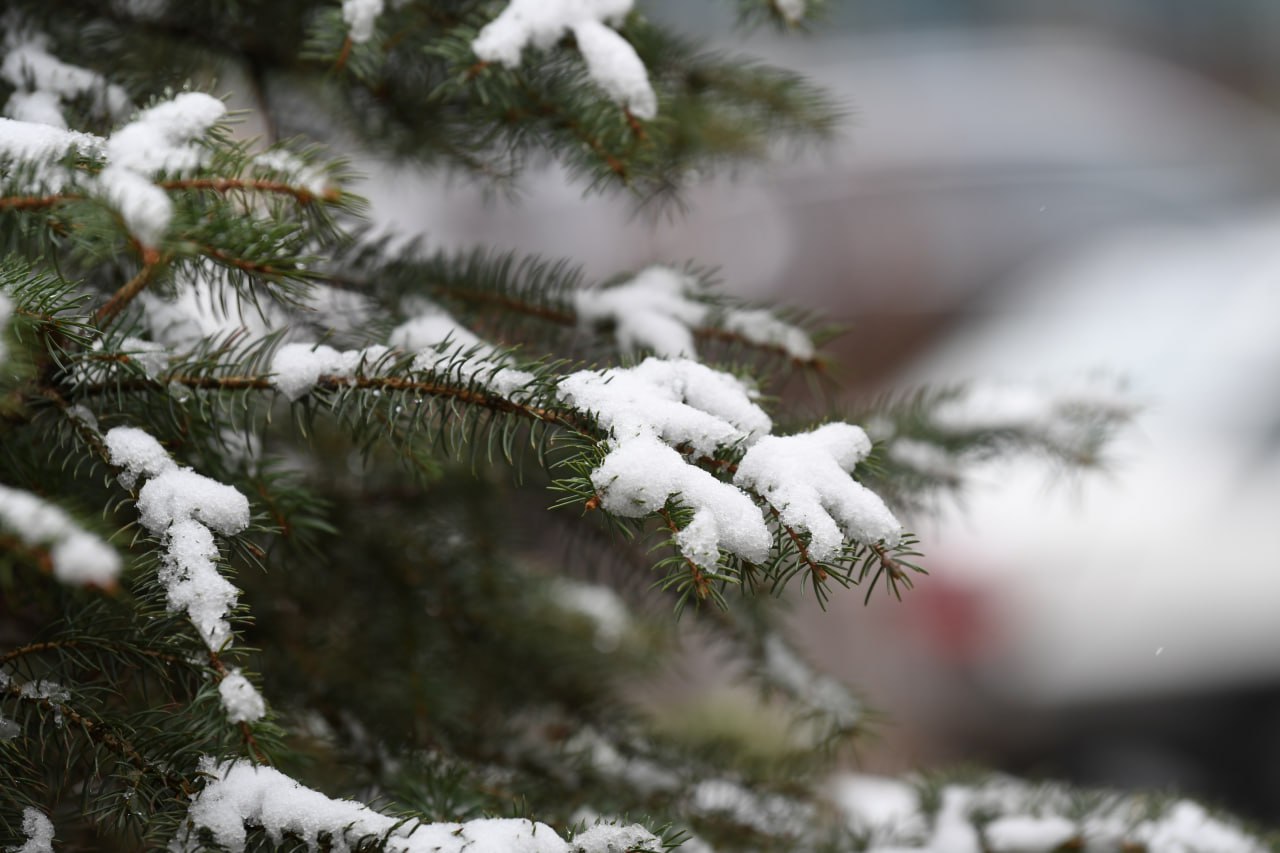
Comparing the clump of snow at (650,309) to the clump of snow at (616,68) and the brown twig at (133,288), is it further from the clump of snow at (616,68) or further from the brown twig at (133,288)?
the brown twig at (133,288)


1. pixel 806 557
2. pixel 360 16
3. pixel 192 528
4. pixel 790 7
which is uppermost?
pixel 790 7

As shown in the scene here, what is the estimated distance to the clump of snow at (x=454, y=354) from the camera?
1.82ft

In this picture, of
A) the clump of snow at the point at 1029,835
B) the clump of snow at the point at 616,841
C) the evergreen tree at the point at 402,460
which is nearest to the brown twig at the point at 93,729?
the evergreen tree at the point at 402,460

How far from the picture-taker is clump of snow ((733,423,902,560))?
48 cm

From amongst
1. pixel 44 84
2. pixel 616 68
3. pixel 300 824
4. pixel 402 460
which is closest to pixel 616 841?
pixel 300 824

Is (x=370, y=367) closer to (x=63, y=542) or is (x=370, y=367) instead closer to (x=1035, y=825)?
(x=63, y=542)

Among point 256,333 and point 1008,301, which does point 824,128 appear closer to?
point 256,333

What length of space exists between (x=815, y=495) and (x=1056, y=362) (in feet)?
7.70

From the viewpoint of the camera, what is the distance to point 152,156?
50 cm

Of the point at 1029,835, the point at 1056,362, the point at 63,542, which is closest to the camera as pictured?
the point at 63,542

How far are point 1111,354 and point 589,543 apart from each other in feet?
6.91

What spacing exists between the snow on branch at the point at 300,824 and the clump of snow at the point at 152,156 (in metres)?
0.27

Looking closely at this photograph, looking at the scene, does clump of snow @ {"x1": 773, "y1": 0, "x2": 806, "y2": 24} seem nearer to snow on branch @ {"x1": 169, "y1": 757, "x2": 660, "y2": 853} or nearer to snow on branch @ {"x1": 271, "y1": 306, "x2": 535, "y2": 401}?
snow on branch @ {"x1": 271, "y1": 306, "x2": 535, "y2": 401}

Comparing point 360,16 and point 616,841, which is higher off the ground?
point 360,16
